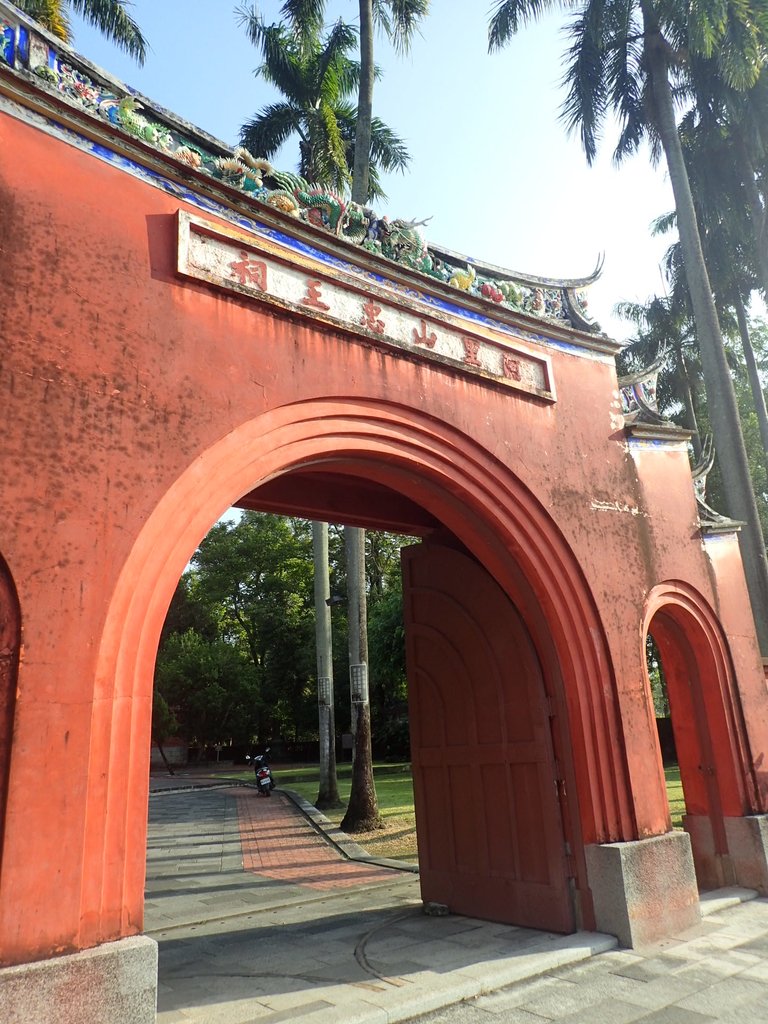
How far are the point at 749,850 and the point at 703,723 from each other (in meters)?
1.09

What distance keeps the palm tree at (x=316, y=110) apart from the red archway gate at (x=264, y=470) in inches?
343

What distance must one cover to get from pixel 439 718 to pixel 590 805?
1.49m

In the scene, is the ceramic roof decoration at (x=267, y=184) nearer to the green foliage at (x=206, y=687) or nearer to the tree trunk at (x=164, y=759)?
the green foliage at (x=206, y=687)

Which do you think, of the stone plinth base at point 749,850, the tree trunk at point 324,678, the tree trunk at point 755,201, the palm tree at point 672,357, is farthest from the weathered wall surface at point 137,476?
the palm tree at point 672,357

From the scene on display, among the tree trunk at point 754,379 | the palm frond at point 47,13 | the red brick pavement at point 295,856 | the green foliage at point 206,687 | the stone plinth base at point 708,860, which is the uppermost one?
the palm frond at point 47,13

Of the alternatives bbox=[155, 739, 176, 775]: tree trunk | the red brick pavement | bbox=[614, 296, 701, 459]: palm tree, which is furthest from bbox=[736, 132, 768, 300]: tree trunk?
bbox=[155, 739, 176, 775]: tree trunk

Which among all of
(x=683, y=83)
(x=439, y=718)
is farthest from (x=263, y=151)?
(x=439, y=718)

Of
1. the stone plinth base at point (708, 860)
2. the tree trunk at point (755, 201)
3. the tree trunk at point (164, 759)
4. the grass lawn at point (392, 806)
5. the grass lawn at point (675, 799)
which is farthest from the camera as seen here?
the tree trunk at point (164, 759)

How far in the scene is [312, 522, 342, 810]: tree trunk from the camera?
14508 millimetres

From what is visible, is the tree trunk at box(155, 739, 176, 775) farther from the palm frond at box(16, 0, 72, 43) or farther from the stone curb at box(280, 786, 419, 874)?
the palm frond at box(16, 0, 72, 43)

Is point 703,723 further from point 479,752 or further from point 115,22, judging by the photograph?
point 115,22

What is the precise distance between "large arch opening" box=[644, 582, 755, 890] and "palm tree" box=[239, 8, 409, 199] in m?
10.5

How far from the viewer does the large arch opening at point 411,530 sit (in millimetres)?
3525

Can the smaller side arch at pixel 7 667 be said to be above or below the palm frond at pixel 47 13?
below
